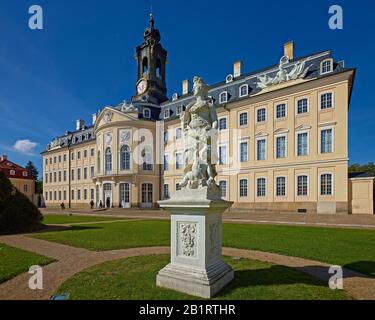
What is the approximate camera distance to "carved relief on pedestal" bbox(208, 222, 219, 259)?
5406 millimetres

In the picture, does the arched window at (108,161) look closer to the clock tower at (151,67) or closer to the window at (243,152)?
the clock tower at (151,67)

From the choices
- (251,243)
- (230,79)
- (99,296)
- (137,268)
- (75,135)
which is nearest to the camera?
(99,296)

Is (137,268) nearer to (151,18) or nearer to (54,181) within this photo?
(151,18)

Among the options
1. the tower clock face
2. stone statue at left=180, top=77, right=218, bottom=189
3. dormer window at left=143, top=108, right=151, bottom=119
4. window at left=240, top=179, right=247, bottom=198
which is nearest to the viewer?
stone statue at left=180, top=77, right=218, bottom=189

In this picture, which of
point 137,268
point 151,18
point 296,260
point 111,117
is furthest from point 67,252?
point 151,18

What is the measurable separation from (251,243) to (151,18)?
156 feet

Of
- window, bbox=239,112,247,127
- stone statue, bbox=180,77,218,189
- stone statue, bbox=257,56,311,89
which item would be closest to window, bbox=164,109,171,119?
window, bbox=239,112,247,127

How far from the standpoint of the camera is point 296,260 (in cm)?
786

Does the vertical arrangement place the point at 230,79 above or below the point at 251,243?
above

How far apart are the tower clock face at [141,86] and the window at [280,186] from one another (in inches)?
1083

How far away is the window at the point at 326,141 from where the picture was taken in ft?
81.9

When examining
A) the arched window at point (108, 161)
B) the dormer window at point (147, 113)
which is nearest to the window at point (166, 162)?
the dormer window at point (147, 113)

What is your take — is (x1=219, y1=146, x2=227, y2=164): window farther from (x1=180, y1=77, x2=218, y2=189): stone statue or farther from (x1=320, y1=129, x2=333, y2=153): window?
(x1=180, y1=77, x2=218, y2=189): stone statue

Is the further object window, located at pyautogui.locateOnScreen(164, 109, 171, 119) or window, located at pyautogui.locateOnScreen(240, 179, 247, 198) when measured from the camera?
window, located at pyautogui.locateOnScreen(164, 109, 171, 119)
